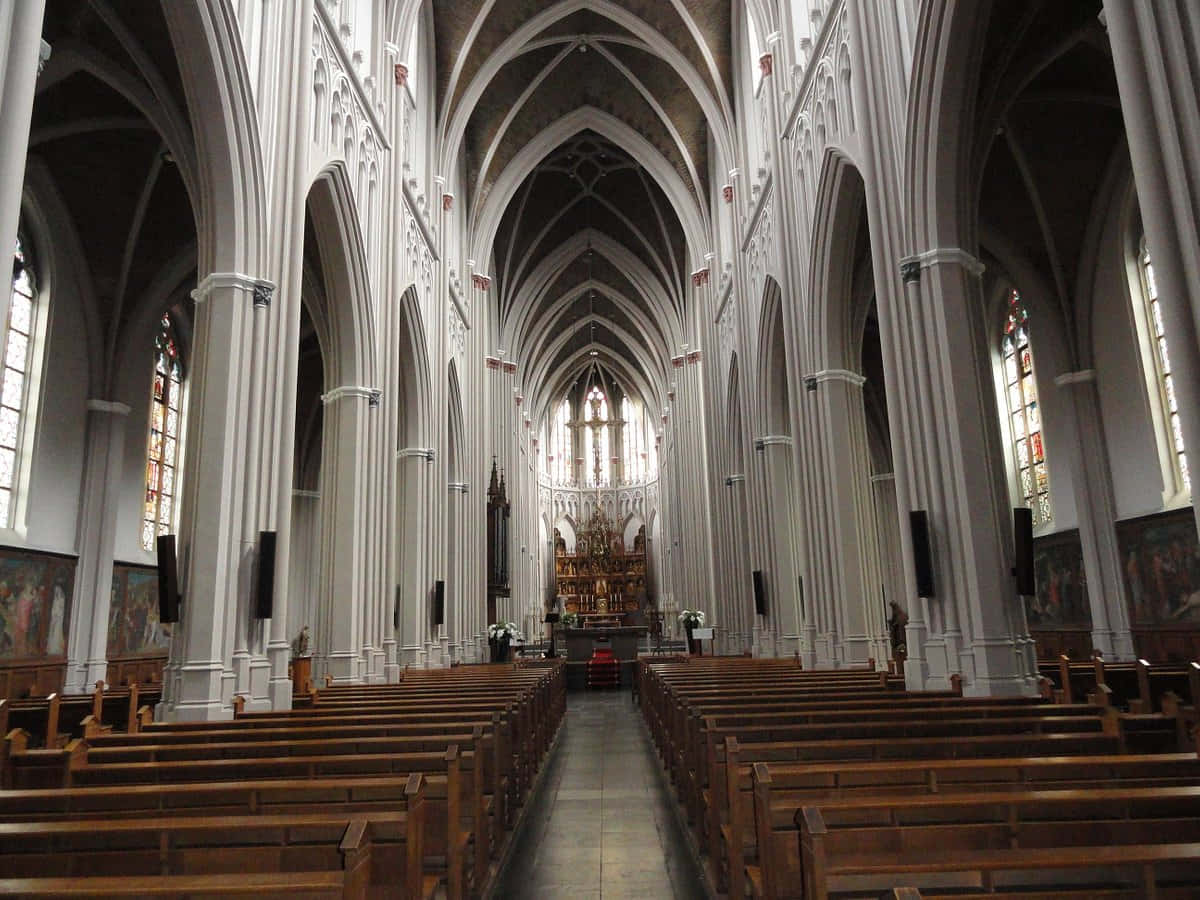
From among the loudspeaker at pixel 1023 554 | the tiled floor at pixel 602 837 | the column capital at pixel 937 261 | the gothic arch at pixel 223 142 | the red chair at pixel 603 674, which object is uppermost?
the gothic arch at pixel 223 142

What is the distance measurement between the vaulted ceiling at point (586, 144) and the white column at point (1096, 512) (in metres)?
9.81

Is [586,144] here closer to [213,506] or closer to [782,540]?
[782,540]

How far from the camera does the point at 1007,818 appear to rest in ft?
11.0

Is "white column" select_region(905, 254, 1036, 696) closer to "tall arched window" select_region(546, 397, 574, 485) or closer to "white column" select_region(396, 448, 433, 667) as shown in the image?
"white column" select_region(396, 448, 433, 667)

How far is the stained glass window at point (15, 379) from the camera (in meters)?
14.1

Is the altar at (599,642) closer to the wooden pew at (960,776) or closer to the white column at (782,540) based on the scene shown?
the white column at (782,540)

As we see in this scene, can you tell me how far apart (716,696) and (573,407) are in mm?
41193

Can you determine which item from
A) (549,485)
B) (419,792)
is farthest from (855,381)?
(549,485)

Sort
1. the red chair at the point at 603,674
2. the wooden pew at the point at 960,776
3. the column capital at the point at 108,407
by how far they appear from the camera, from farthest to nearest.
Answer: the red chair at the point at 603,674 → the column capital at the point at 108,407 → the wooden pew at the point at 960,776

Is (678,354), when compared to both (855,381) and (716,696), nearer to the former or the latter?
(855,381)

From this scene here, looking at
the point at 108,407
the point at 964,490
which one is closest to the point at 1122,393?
the point at 964,490

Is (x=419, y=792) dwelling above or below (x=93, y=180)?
below

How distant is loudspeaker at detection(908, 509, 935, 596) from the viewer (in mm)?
9023

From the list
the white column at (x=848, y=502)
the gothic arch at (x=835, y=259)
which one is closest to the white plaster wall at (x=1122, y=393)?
the white column at (x=848, y=502)
